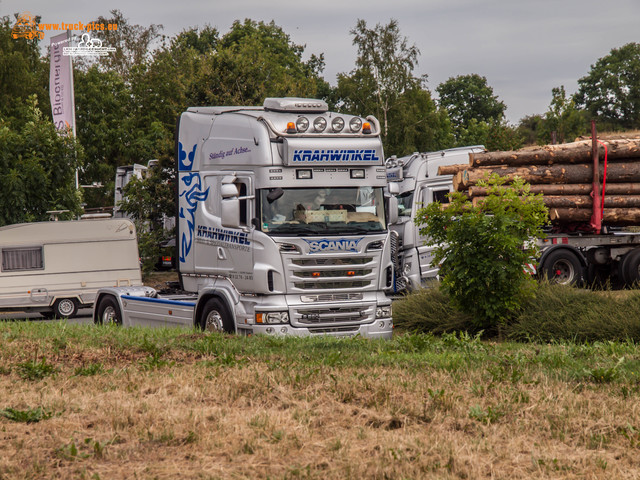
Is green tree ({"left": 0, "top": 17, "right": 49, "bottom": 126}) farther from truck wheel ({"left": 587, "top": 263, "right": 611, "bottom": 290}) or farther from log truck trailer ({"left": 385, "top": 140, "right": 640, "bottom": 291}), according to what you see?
truck wheel ({"left": 587, "top": 263, "right": 611, "bottom": 290})

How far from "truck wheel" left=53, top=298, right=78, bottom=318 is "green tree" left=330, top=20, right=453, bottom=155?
3349 centimetres

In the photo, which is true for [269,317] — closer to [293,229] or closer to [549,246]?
[293,229]

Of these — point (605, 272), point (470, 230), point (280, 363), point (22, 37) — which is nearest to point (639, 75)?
point (22, 37)

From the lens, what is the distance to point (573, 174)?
62.2 ft

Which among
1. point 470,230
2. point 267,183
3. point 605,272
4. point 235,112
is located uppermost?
point 235,112

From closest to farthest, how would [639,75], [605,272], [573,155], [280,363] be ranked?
[280,363] → [573,155] → [605,272] → [639,75]

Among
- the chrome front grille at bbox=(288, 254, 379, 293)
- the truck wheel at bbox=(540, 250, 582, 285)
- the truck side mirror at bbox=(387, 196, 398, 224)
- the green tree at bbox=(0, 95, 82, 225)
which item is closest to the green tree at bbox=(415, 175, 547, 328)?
the truck side mirror at bbox=(387, 196, 398, 224)

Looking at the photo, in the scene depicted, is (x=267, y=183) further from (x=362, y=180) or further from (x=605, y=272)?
(x=605, y=272)

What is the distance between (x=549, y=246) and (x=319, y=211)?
9.18 metres

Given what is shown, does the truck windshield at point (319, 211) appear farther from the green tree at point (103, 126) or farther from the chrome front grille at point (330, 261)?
the green tree at point (103, 126)

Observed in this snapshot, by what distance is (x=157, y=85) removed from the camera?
47281mm

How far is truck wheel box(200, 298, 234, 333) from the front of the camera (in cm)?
1221

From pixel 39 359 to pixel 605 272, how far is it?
15286 mm

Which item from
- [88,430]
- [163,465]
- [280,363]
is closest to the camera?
[163,465]
